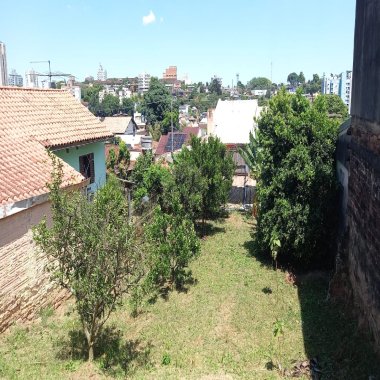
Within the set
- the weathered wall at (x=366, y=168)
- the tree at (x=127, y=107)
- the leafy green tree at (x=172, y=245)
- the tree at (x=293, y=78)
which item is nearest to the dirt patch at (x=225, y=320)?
the leafy green tree at (x=172, y=245)

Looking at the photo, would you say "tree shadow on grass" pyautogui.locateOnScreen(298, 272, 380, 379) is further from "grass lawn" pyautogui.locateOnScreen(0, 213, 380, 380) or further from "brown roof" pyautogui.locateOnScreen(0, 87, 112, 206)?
"brown roof" pyautogui.locateOnScreen(0, 87, 112, 206)

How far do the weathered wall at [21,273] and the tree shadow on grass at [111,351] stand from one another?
1.25 m

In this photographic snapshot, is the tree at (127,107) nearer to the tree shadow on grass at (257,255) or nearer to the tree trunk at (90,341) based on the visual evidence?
the tree shadow on grass at (257,255)

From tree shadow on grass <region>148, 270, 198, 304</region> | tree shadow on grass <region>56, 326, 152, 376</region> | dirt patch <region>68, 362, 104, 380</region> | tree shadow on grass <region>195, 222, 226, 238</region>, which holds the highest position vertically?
dirt patch <region>68, 362, 104, 380</region>

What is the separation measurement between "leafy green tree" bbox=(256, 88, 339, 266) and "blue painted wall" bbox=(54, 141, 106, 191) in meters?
5.41

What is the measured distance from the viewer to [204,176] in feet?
50.6

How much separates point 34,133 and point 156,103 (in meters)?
56.8

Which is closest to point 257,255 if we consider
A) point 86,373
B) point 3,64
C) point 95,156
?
point 95,156

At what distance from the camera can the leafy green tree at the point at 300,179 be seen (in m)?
11.1

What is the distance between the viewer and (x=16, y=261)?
856cm

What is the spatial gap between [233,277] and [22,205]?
594cm

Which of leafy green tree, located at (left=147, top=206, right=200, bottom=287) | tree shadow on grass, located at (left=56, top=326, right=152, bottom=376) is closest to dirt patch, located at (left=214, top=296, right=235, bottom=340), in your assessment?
tree shadow on grass, located at (left=56, top=326, right=152, bottom=376)

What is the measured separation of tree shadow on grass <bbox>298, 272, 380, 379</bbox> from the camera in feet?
22.2

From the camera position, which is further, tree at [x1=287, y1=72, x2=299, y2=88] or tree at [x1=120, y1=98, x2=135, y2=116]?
tree at [x1=287, y1=72, x2=299, y2=88]
